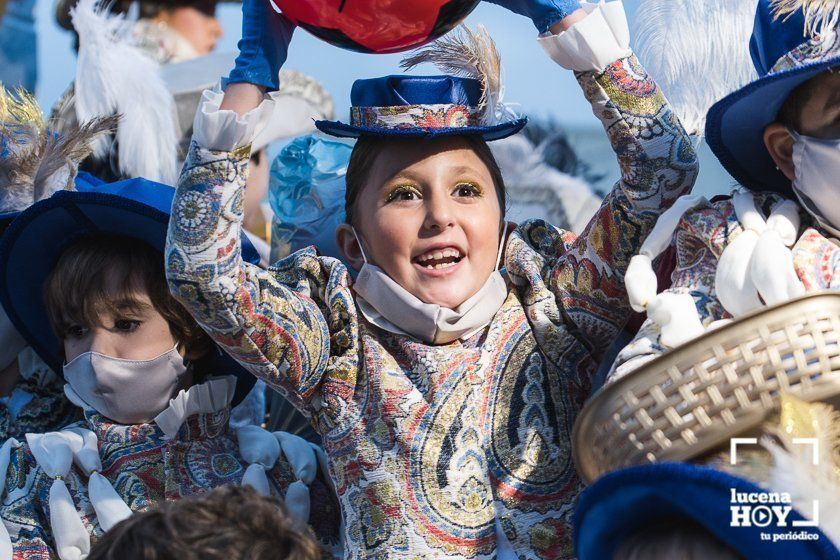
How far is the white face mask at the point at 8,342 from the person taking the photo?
3.39m

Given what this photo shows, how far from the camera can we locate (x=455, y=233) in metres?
2.91

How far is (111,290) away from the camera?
317 centimetres

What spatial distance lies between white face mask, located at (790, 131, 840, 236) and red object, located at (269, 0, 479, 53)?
2.41 feet

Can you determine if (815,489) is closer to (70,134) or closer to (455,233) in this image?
(455,233)

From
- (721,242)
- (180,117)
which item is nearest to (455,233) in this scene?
(721,242)

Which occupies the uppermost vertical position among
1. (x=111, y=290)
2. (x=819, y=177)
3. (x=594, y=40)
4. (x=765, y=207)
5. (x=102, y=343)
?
(x=594, y=40)

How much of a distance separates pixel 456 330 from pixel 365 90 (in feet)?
2.04

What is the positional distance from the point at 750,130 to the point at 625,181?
283mm

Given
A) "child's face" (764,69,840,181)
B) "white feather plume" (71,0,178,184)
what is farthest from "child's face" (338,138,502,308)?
"white feather plume" (71,0,178,184)

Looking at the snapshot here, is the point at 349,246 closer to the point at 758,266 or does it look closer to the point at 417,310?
the point at 417,310

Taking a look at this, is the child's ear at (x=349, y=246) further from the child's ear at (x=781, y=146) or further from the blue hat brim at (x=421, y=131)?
the child's ear at (x=781, y=146)

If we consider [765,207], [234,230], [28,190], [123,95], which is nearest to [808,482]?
[765,207]

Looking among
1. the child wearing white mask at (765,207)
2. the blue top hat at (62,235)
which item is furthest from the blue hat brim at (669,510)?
the blue top hat at (62,235)

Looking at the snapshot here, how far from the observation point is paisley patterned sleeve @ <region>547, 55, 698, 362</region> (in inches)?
109
